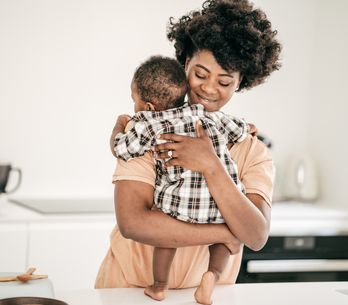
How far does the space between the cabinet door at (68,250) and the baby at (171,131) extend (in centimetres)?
115

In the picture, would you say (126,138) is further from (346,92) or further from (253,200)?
(346,92)

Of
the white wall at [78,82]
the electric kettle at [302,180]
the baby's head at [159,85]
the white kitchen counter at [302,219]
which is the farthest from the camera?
the electric kettle at [302,180]

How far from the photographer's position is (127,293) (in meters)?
1.39

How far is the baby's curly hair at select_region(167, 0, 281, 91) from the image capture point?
58.4 inches

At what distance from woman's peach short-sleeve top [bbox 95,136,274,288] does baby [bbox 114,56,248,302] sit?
0.07 metres

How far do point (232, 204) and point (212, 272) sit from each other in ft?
0.51

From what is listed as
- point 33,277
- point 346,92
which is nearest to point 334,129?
point 346,92

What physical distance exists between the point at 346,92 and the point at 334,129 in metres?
0.21

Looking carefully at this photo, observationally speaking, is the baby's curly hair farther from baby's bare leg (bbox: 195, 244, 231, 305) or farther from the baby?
baby's bare leg (bbox: 195, 244, 231, 305)

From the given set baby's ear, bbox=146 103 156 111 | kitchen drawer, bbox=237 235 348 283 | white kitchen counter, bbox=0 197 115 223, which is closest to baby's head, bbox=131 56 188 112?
baby's ear, bbox=146 103 156 111

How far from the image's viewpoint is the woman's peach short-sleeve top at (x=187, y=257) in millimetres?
1462

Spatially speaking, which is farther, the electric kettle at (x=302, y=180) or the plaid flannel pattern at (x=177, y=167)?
the electric kettle at (x=302, y=180)

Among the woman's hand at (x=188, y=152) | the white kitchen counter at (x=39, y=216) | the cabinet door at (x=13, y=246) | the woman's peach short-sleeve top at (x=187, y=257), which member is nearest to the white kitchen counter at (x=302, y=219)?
the white kitchen counter at (x=39, y=216)

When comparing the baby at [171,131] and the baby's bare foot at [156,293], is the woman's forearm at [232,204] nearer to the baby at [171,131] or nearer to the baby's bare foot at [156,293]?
the baby at [171,131]
